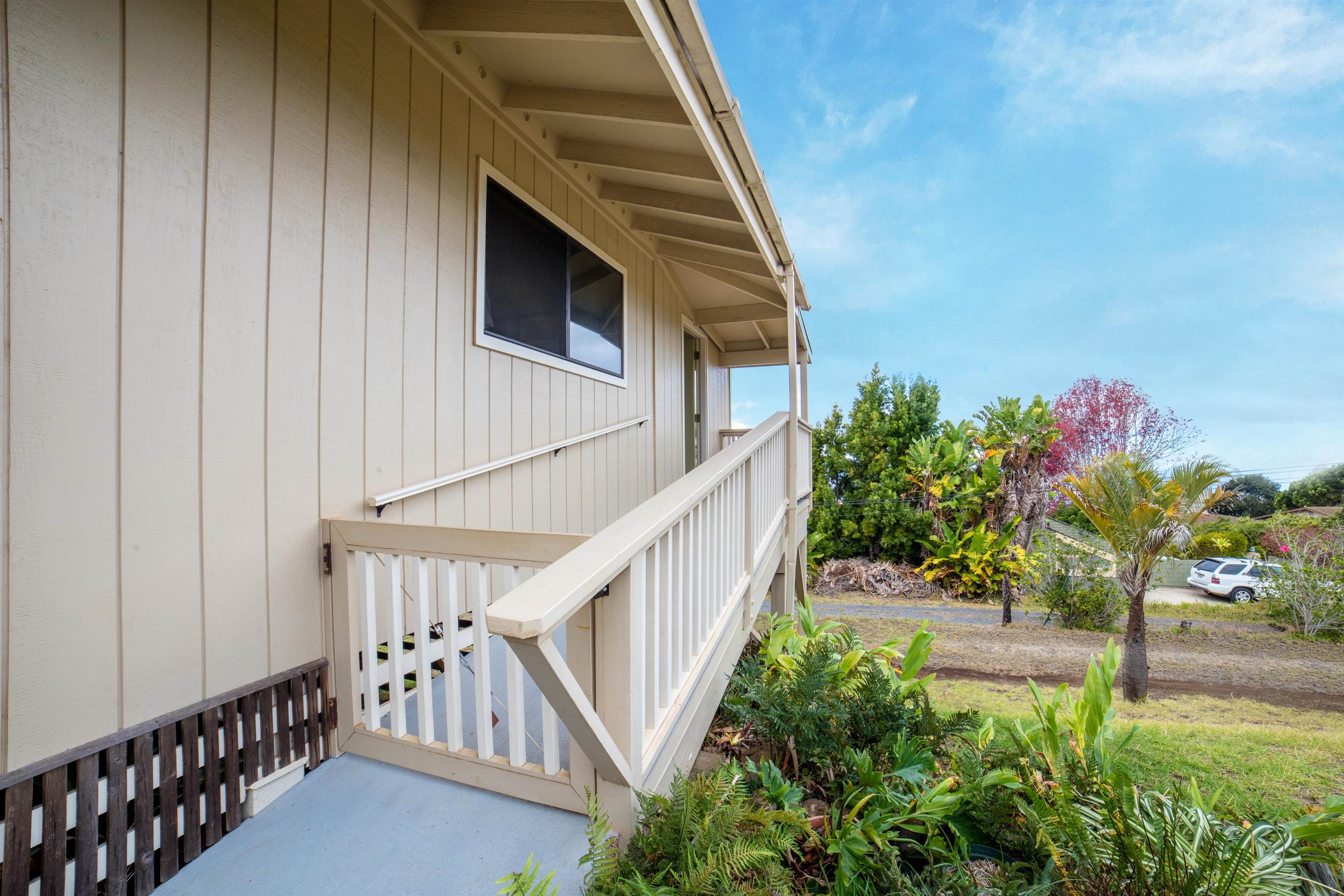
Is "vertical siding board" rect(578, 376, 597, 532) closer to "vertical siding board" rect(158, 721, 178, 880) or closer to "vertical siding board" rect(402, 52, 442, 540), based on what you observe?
"vertical siding board" rect(402, 52, 442, 540)

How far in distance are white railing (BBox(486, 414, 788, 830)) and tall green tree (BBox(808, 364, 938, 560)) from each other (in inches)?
433

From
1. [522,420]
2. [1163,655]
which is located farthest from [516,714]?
[1163,655]

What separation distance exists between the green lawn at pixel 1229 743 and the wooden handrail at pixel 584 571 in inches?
117

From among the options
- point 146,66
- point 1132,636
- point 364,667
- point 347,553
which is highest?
point 146,66

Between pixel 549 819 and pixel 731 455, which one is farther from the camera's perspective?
pixel 731 455

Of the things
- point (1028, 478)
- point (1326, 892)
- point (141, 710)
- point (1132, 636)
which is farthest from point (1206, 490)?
point (141, 710)

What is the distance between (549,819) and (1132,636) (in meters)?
8.37

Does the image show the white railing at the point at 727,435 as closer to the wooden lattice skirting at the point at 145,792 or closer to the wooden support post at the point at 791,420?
the wooden support post at the point at 791,420

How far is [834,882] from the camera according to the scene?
1672 millimetres

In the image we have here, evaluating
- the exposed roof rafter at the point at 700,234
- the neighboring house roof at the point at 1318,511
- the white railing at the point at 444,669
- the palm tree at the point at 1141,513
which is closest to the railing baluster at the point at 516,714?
the white railing at the point at 444,669

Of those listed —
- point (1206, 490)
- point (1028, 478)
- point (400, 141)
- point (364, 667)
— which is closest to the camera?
point (364, 667)

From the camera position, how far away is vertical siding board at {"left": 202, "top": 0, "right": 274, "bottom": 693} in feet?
5.56

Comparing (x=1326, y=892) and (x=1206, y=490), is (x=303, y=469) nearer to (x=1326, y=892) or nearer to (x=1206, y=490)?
(x=1326, y=892)

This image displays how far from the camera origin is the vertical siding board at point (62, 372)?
1307 mm
